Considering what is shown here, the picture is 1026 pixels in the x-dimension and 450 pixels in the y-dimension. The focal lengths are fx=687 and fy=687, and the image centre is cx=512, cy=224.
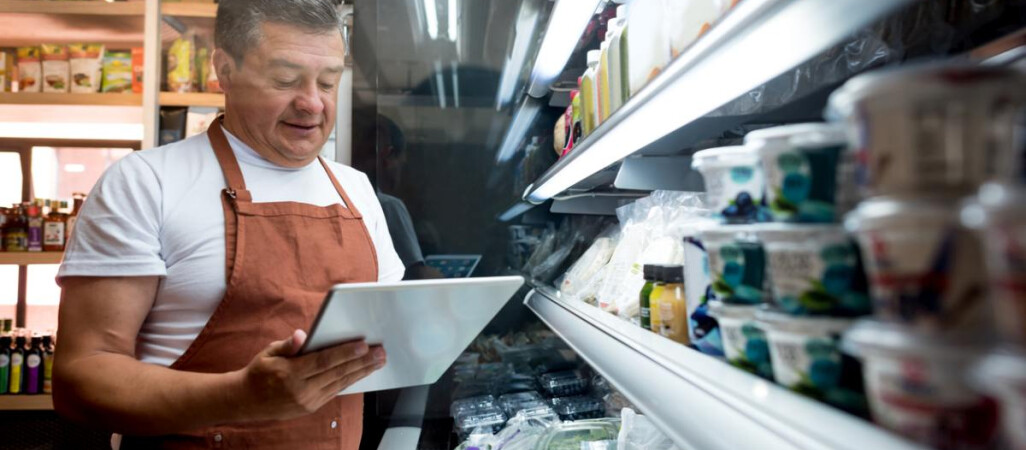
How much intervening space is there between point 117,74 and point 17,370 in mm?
1390

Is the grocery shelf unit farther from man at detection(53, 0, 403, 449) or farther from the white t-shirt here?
the white t-shirt

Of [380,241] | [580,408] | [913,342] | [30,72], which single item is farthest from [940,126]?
[30,72]

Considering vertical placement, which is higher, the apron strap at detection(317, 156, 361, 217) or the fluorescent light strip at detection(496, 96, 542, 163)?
the fluorescent light strip at detection(496, 96, 542, 163)

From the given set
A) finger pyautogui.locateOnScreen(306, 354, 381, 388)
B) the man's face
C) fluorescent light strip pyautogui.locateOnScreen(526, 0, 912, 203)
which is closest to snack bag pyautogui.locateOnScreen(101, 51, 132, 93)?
the man's face

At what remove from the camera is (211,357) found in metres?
1.50

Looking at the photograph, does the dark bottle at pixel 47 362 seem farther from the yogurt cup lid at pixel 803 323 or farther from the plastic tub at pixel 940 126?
the plastic tub at pixel 940 126

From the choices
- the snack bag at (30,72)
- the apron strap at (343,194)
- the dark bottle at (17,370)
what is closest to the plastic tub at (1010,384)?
the apron strap at (343,194)

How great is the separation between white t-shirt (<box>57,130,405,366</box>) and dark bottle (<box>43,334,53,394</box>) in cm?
197

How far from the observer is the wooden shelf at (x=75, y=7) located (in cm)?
302

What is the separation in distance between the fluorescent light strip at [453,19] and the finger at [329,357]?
7.63 feet

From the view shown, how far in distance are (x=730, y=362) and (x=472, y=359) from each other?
2.41m

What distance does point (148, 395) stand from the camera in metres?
1.32

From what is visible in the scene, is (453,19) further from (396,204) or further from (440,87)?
(396,204)

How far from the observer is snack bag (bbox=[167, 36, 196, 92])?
308cm
